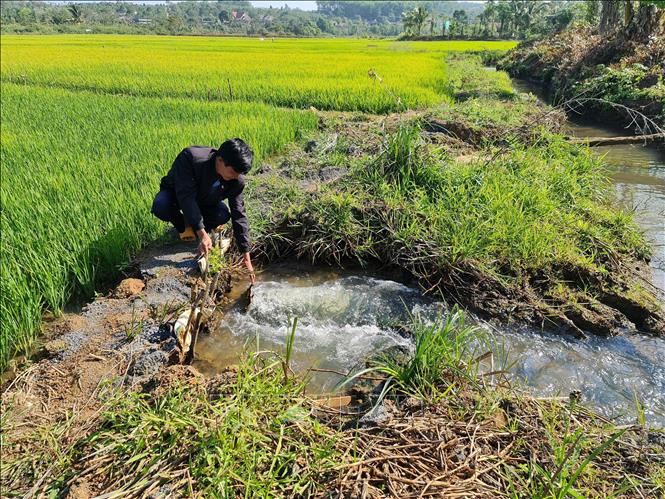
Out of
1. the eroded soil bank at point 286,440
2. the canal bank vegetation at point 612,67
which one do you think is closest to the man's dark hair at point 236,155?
the eroded soil bank at point 286,440

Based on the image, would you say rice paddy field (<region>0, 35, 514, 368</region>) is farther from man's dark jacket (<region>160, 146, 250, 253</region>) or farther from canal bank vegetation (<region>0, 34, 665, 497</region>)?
man's dark jacket (<region>160, 146, 250, 253</region>)

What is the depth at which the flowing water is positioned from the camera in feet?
8.16

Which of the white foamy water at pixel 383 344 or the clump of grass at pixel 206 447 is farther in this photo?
the white foamy water at pixel 383 344

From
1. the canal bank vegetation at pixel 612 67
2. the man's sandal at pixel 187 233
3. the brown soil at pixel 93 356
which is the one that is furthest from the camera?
the canal bank vegetation at pixel 612 67

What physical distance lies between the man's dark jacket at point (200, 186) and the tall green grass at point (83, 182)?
0.85 meters

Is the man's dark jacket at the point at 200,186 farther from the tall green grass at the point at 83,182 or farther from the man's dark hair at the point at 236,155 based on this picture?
the tall green grass at the point at 83,182

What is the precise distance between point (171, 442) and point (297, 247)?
2238mm

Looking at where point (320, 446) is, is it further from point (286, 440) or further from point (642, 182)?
point (642, 182)

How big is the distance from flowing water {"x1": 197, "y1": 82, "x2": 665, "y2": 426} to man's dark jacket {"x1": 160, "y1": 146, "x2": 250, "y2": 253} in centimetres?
60

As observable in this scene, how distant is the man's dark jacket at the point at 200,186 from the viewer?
2973mm

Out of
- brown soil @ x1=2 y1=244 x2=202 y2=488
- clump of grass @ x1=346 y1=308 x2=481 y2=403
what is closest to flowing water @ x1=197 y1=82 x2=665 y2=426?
clump of grass @ x1=346 y1=308 x2=481 y2=403

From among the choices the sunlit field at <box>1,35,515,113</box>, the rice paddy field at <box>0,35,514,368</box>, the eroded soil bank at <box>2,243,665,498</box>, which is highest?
the sunlit field at <box>1,35,515,113</box>

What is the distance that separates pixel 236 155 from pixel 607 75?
978 centimetres

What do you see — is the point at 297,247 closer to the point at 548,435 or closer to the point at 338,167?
the point at 338,167
